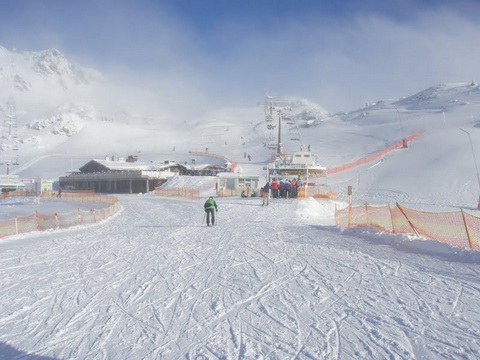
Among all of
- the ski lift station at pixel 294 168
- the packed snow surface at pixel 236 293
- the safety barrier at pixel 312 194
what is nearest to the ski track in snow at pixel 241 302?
the packed snow surface at pixel 236 293

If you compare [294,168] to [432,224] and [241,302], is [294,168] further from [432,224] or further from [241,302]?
[241,302]

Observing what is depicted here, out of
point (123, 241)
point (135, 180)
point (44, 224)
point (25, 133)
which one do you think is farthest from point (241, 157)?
point (25, 133)

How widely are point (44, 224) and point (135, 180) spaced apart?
3884cm

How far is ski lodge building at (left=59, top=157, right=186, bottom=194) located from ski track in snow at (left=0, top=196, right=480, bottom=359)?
45.8 meters

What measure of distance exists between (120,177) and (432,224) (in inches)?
2051

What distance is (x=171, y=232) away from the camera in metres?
15.9

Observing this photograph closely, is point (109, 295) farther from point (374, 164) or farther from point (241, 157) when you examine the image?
point (241, 157)

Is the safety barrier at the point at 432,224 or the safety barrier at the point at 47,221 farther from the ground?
the safety barrier at the point at 432,224

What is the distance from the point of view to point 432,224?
38.9 feet

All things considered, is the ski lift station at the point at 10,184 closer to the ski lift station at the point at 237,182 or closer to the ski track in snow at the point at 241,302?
the ski lift station at the point at 237,182

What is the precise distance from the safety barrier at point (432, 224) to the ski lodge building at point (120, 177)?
148ft

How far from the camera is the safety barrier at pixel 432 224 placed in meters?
10.4

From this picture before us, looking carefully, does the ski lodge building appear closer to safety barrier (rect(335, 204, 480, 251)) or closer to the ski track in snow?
safety barrier (rect(335, 204, 480, 251))

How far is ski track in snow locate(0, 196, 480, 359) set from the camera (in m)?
4.96
